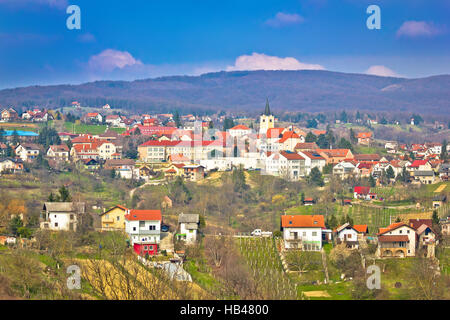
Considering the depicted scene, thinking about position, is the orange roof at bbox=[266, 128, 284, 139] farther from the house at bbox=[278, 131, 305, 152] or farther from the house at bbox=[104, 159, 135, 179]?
the house at bbox=[104, 159, 135, 179]

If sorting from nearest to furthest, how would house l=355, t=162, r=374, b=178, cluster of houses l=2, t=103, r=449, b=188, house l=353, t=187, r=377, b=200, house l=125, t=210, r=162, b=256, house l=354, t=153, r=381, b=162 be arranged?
1. house l=125, t=210, r=162, b=256
2. house l=353, t=187, r=377, b=200
3. house l=355, t=162, r=374, b=178
4. cluster of houses l=2, t=103, r=449, b=188
5. house l=354, t=153, r=381, b=162

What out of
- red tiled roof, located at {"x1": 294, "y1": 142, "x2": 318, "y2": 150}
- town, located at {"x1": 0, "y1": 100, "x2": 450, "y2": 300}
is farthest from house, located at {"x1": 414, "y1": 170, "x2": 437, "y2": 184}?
red tiled roof, located at {"x1": 294, "y1": 142, "x2": 318, "y2": 150}

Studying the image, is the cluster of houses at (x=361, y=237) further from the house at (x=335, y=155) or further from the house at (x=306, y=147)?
the house at (x=306, y=147)

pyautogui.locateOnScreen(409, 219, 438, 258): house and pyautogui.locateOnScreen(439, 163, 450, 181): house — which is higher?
pyautogui.locateOnScreen(439, 163, 450, 181): house

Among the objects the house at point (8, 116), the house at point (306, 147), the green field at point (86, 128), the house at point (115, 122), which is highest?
the house at point (8, 116)

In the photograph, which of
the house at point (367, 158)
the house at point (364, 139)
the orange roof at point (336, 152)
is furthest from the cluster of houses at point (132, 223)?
the house at point (364, 139)

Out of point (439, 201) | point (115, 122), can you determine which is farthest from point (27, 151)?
point (115, 122)
